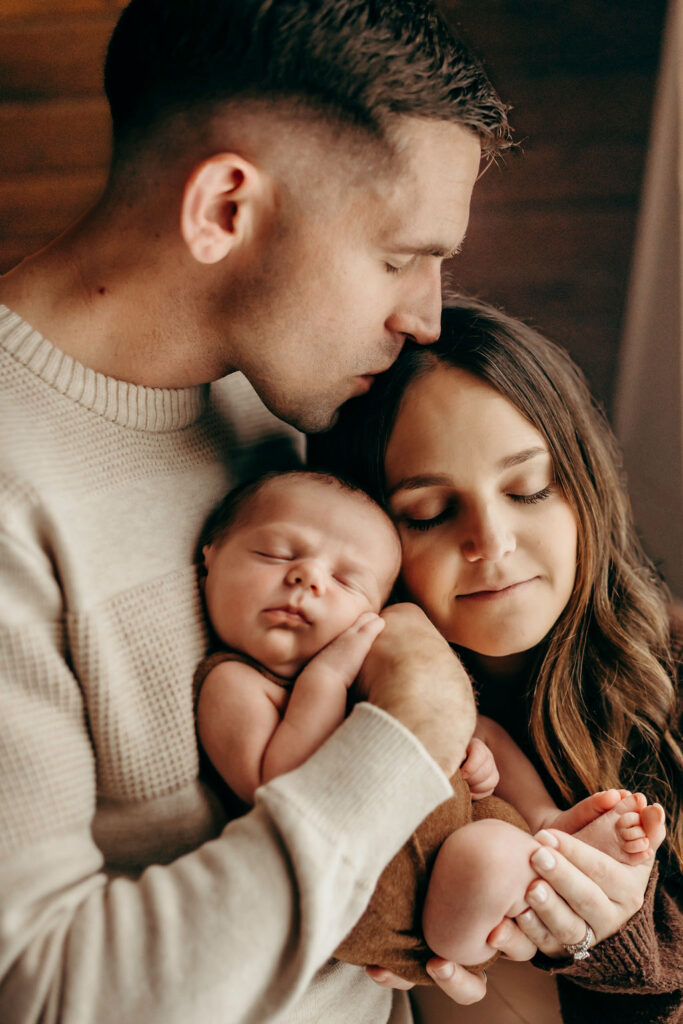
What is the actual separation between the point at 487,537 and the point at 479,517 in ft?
0.11

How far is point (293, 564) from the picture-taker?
1.09 metres

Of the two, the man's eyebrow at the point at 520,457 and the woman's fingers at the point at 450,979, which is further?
the man's eyebrow at the point at 520,457

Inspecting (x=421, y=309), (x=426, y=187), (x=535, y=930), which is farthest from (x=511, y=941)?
(x=426, y=187)

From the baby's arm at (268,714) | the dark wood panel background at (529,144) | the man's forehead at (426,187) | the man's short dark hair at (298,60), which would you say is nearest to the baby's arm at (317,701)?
the baby's arm at (268,714)

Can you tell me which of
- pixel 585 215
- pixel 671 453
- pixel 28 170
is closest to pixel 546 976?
pixel 671 453

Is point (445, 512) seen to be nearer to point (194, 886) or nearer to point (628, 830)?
point (628, 830)

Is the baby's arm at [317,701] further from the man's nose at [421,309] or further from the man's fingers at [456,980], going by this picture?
the man's nose at [421,309]

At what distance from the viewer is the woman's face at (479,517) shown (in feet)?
3.92

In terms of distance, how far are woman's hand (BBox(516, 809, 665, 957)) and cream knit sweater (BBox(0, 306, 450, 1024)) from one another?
22cm

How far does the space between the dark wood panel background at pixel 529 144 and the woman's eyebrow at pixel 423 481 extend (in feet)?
2.80

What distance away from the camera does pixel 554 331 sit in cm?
192

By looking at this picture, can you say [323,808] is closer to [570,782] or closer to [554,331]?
[570,782]

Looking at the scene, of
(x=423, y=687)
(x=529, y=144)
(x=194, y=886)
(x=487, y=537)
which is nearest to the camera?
(x=194, y=886)

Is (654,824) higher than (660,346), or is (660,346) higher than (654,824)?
(660,346)
